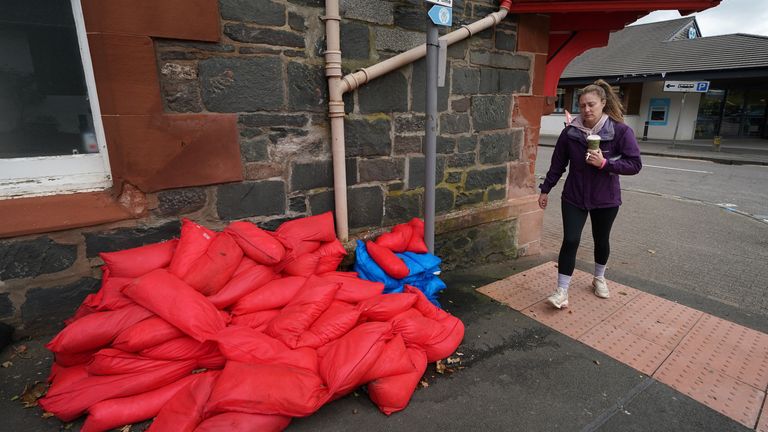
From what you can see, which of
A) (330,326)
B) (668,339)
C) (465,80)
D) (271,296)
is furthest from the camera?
(465,80)

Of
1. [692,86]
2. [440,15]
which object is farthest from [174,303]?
[692,86]

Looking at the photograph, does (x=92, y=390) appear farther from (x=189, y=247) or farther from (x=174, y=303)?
(x=189, y=247)

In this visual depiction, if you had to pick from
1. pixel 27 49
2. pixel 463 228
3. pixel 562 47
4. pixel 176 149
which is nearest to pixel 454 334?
pixel 463 228

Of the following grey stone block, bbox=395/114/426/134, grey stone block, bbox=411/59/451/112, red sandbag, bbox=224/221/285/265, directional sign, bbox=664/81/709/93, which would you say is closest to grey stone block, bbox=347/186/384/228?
grey stone block, bbox=395/114/426/134

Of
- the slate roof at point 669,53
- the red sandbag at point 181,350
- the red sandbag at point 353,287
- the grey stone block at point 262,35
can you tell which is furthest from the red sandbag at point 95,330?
the slate roof at point 669,53

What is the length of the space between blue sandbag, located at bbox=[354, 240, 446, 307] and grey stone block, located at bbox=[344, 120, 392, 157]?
0.72 meters

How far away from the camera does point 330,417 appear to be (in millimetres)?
2057

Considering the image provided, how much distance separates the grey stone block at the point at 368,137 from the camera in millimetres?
3076

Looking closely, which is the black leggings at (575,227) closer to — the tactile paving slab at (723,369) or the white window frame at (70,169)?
the tactile paving slab at (723,369)

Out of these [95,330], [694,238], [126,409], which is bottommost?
[694,238]

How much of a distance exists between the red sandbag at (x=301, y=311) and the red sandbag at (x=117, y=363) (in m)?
0.59

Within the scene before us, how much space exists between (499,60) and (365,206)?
1929 mm

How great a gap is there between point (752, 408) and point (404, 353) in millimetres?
1910

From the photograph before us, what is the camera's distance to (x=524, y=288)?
12.1ft
